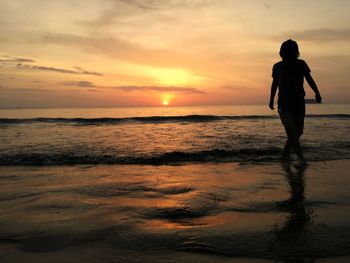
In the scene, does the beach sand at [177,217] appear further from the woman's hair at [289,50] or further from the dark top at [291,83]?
the woman's hair at [289,50]

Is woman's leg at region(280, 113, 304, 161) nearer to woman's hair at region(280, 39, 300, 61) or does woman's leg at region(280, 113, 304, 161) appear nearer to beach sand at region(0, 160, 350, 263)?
beach sand at region(0, 160, 350, 263)

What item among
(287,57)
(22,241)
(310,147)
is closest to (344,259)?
(22,241)

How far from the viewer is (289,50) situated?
20.1ft

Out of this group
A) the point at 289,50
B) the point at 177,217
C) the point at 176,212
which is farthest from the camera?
the point at 289,50

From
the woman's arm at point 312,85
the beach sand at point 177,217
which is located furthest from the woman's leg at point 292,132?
the beach sand at point 177,217

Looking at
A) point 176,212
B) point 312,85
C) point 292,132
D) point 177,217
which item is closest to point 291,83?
point 312,85

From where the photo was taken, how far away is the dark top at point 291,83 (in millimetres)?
6383

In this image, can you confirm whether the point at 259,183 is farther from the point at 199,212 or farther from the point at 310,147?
the point at 310,147

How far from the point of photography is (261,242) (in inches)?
96.2

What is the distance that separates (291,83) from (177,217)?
4.45 m

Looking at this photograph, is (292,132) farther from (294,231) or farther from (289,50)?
(294,231)

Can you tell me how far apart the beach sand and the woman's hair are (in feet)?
7.51

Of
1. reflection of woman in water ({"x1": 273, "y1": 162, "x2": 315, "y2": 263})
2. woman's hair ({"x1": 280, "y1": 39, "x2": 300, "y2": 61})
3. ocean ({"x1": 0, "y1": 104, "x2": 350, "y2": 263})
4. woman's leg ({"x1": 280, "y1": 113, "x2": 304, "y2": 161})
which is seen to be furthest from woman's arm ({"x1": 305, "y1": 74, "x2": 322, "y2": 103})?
reflection of woman in water ({"x1": 273, "y1": 162, "x2": 315, "y2": 263})

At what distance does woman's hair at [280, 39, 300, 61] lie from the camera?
6.11 metres
